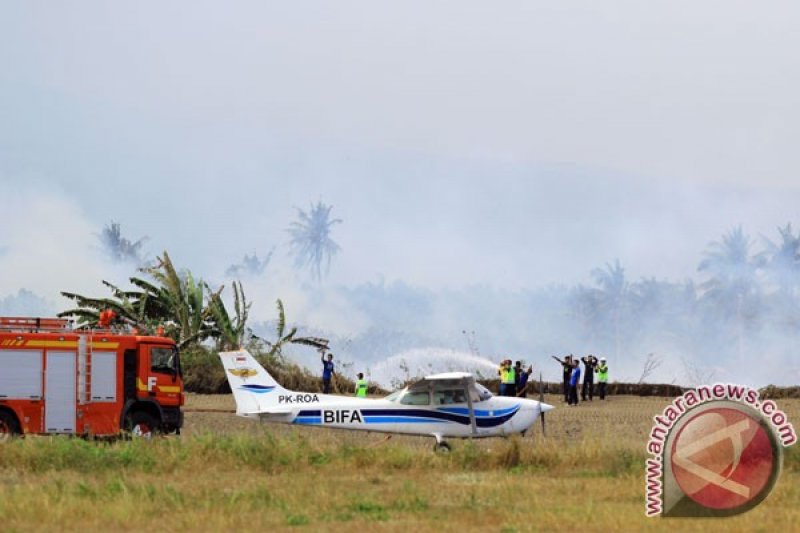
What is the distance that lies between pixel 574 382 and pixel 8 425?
22.9 m

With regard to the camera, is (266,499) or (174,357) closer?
(266,499)

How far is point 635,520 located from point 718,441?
169cm

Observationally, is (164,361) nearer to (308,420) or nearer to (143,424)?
(143,424)

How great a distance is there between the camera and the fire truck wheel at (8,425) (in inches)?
1266

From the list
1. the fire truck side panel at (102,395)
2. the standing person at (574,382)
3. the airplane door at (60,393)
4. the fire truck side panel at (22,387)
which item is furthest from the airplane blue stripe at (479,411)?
the standing person at (574,382)

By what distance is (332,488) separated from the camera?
2167cm

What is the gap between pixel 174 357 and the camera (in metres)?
34.5

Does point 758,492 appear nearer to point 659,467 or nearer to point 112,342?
point 659,467

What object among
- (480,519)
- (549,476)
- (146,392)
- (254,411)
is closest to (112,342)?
(146,392)

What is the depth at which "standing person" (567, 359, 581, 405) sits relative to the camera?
49.1 metres

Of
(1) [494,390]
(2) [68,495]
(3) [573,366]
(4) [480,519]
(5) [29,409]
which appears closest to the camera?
(4) [480,519]

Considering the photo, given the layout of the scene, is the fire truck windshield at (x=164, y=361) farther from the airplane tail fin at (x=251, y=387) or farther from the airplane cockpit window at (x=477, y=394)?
the airplane cockpit window at (x=477, y=394)

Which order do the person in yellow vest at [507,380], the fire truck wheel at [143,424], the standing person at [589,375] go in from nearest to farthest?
the fire truck wheel at [143,424], the person in yellow vest at [507,380], the standing person at [589,375]

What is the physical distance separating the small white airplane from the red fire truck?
300 cm
